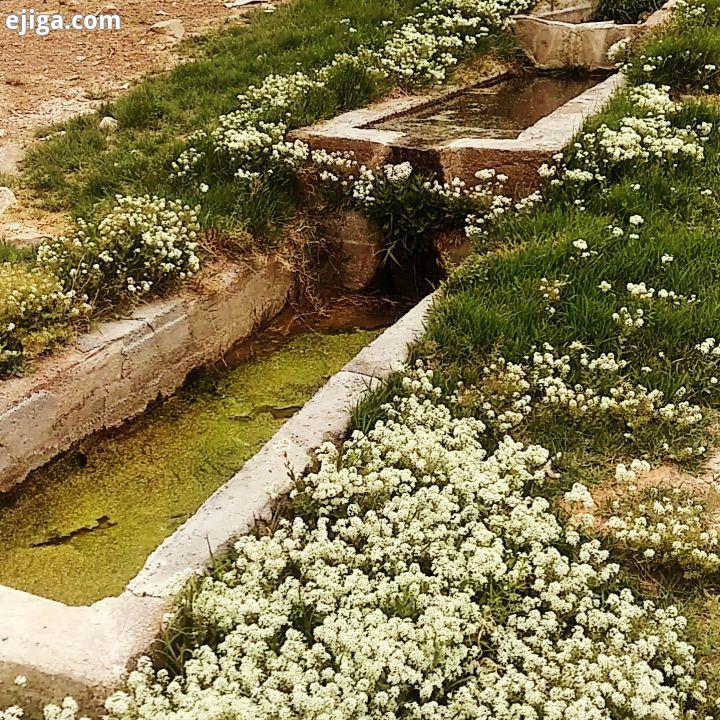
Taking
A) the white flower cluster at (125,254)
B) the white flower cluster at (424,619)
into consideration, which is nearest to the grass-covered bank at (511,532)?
the white flower cluster at (424,619)

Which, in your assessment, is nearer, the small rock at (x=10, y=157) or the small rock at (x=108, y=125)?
the small rock at (x=10, y=157)

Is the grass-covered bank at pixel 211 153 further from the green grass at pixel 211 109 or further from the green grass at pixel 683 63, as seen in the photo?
the green grass at pixel 683 63

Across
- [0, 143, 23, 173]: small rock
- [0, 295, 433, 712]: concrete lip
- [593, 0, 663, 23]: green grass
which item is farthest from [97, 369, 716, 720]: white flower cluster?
[593, 0, 663, 23]: green grass

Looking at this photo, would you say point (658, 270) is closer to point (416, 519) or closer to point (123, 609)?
point (416, 519)

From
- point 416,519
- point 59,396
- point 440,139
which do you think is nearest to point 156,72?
Answer: point 440,139

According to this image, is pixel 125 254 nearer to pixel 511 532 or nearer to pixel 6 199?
pixel 6 199

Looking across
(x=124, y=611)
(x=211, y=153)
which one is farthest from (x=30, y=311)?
(x=211, y=153)
